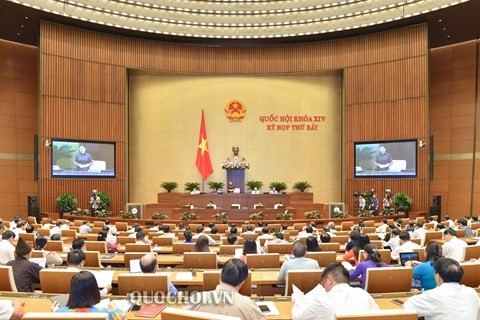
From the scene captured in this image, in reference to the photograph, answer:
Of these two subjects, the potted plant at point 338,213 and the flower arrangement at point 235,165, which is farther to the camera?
the flower arrangement at point 235,165

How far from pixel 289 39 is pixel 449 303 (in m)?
16.9

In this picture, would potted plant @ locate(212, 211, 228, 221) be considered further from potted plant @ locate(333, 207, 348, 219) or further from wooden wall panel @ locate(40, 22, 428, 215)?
wooden wall panel @ locate(40, 22, 428, 215)

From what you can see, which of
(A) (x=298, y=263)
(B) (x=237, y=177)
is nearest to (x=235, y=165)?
(B) (x=237, y=177)

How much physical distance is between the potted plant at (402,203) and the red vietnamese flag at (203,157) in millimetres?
7932

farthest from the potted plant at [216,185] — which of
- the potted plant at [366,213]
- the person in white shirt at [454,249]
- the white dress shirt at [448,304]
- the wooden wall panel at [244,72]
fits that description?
the white dress shirt at [448,304]

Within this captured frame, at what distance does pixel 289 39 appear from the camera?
18.7 meters

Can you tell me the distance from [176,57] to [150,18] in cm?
228

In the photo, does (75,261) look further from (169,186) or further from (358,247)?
(169,186)

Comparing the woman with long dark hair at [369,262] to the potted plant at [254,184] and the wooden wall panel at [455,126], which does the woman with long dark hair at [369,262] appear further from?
the wooden wall panel at [455,126]

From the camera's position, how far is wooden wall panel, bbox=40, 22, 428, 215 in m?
16.5

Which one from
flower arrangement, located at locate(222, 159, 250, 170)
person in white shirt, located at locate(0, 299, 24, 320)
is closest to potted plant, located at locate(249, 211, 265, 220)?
flower arrangement, located at locate(222, 159, 250, 170)

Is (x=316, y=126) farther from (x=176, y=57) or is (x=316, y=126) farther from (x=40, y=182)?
(x=40, y=182)

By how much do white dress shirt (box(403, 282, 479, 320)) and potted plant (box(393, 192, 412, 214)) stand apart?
1347cm

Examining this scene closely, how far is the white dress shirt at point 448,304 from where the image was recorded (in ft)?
9.70
